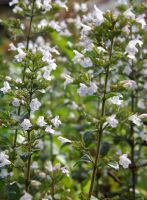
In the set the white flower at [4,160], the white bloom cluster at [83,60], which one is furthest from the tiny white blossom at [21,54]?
the white flower at [4,160]

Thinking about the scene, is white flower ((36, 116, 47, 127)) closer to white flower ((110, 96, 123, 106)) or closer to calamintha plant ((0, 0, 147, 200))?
calamintha plant ((0, 0, 147, 200))

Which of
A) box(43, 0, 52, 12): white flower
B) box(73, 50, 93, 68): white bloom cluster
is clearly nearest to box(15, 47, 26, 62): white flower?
box(73, 50, 93, 68): white bloom cluster

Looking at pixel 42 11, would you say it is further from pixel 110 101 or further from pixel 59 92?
pixel 59 92

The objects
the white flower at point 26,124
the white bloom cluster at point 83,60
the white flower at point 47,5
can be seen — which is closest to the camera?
the white flower at point 26,124

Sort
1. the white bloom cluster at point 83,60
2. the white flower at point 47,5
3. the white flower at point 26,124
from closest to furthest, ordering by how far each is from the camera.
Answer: the white flower at point 26,124
the white bloom cluster at point 83,60
the white flower at point 47,5

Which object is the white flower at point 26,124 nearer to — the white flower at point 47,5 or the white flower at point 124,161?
the white flower at point 124,161

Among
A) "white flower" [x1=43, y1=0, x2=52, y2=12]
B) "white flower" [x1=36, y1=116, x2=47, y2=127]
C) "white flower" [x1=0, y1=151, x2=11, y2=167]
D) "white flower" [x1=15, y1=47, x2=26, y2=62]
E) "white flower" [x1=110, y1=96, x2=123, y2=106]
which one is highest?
"white flower" [x1=43, y1=0, x2=52, y2=12]

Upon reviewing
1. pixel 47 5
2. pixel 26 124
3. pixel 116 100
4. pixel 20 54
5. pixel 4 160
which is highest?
pixel 47 5

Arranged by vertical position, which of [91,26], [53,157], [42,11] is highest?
[42,11]

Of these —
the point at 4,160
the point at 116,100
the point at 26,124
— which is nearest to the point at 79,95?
the point at 116,100

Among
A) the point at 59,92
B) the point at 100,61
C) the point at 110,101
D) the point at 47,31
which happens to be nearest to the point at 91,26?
the point at 100,61

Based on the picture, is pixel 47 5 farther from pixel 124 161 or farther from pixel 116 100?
pixel 124 161
